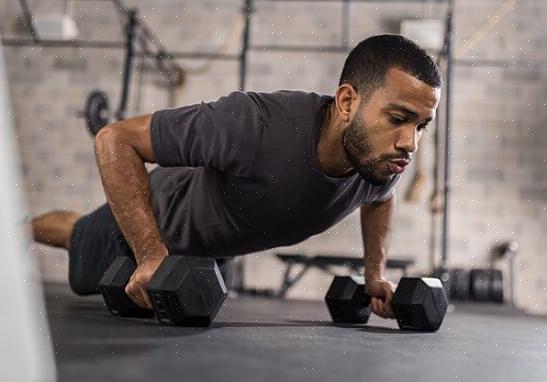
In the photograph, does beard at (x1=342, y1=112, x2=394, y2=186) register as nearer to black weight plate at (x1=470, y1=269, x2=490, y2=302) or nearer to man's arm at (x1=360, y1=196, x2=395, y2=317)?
man's arm at (x1=360, y1=196, x2=395, y2=317)

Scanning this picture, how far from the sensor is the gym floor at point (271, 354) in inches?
32.6

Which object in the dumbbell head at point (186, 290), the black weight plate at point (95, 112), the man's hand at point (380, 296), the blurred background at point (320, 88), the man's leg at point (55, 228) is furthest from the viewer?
the blurred background at point (320, 88)

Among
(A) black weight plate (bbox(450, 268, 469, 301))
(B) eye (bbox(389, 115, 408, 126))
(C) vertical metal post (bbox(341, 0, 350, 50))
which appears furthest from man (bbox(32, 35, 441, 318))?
(C) vertical metal post (bbox(341, 0, 350, 50))

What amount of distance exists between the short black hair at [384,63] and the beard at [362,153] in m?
0.08

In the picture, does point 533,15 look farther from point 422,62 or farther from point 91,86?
point 422,62

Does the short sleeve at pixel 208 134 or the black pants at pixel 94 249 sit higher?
the short sleeve at pixel 208 134

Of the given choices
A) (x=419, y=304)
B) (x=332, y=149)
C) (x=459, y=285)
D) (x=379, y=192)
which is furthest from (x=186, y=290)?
(x=459, y=285)

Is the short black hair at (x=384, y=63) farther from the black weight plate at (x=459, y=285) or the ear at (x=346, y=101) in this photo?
the black weight plate at (x=459, y=285)

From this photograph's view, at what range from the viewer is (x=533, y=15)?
536 centimetres

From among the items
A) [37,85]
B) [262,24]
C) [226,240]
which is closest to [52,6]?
[37,85]

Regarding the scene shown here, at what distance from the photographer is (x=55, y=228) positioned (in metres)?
2.31

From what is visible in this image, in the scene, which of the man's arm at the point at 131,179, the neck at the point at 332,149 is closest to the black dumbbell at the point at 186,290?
the man's arm at the point at 131,179

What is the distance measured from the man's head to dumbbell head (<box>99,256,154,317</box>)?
58cm

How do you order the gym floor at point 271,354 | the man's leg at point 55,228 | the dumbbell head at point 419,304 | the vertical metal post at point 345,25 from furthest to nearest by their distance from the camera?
the vertical metal post at point 345,25 < the man's leg at point 55,228 < the dumbbell head at point 419,304 < the gym floor at point 271,354
